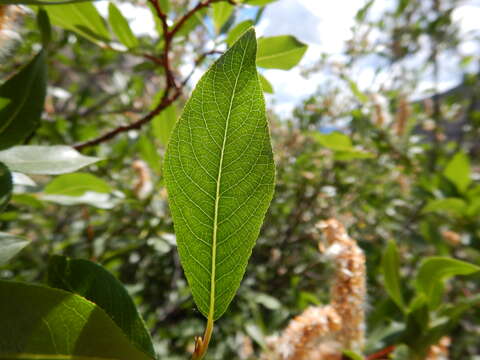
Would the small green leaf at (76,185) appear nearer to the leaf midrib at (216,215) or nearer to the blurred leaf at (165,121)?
the blurred leaf at (165,121)

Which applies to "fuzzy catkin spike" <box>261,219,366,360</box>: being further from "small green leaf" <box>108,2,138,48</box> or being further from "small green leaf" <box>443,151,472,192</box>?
"small green leaf" <box>443,151,472,192</box>

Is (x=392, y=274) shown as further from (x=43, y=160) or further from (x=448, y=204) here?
(x=43, y=160)

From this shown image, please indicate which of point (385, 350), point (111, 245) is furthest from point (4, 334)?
point (111, 245)

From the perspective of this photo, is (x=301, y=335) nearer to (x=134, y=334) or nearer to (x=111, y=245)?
(x=134, y=334)

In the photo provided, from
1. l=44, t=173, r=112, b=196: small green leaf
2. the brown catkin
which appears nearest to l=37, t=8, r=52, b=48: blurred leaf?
l=44, t=173, r=112, b=196: small green leaf

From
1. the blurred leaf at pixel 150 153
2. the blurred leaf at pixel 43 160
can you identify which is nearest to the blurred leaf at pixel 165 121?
the blurred leaf at pixel 150 153

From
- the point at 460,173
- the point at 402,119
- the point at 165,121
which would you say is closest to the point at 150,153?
the point at 165,121
